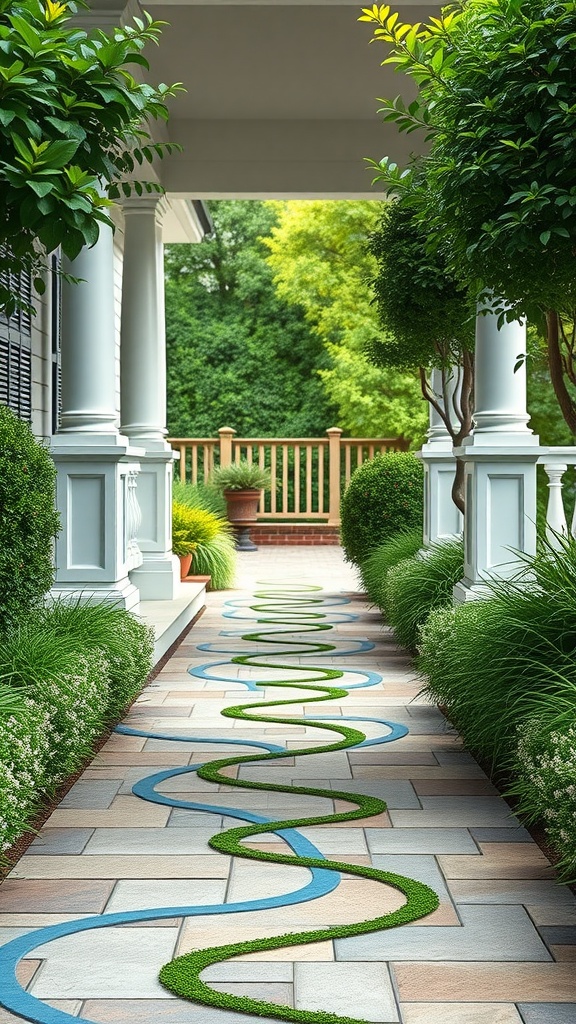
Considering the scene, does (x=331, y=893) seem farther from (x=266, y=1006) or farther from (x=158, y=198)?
(x=158, y=198)

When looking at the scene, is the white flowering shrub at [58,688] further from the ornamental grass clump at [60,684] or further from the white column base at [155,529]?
the white column base at [155,529]

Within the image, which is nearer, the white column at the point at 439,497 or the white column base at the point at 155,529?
the white column at the point at 439,497

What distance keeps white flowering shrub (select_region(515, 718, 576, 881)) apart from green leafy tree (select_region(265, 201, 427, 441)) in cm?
1597

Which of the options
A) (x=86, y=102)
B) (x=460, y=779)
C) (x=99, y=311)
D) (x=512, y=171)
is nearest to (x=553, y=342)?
(x=512, y=171)

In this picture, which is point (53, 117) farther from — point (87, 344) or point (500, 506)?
point (500, 506)

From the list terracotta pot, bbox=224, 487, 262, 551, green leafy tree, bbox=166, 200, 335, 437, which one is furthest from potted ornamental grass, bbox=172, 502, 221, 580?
green leafy tree, bbox=166, 200, 335, 437

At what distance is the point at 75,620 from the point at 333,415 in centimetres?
1783

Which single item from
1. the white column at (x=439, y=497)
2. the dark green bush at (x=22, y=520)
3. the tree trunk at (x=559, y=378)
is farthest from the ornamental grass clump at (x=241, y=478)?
→ the tree trunk at (x=559, y=378)

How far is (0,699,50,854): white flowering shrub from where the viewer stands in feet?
10.7

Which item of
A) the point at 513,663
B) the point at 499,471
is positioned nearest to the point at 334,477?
the point at 499,471

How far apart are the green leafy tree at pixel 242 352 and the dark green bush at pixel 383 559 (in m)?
13.3

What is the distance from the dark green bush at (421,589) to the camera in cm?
687

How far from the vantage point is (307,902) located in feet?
10.1

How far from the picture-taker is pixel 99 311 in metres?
6.34
